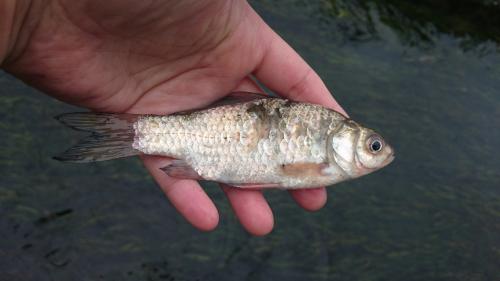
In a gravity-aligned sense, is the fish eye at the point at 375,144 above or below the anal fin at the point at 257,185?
above

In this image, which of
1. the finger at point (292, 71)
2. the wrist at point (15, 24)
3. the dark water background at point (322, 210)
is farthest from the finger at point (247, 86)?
the dark water background at point (322, 210)

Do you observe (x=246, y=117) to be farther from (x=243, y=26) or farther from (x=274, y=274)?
(x=274, y=274)

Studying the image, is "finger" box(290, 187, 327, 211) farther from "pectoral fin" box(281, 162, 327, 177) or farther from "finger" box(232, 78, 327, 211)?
"pectoral fin" box(281, 162, 327, 177)

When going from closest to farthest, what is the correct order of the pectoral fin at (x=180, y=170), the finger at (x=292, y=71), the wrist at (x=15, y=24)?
the wrist at (x=15, y=24) → the pectoral fin at (x=180, y=170) → the finger at (x=292, y=71)

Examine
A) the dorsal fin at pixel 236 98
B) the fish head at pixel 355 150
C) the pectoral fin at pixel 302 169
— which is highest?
the dorsal fin at pixel 236 98

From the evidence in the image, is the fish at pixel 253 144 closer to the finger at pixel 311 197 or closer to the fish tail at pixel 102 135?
the fish tail at pixel 102 135

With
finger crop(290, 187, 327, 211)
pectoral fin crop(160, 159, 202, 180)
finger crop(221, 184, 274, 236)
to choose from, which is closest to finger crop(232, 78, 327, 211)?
finger crop(290, 187, 327, 211)

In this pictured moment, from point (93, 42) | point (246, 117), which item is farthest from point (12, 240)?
point (246, 117)
